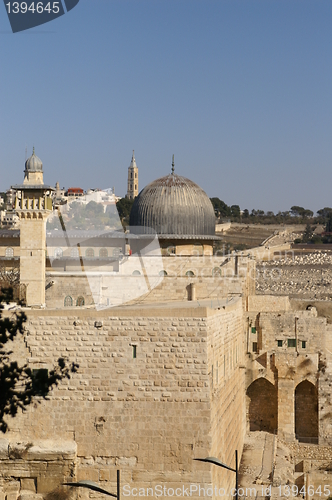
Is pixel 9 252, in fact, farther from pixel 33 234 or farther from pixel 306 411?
pixel 306 411

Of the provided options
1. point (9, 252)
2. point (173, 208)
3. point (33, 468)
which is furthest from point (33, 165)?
point (9, 252)

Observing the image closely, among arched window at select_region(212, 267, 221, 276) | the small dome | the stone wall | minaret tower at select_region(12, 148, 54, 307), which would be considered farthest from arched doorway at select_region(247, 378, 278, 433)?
the stone wall

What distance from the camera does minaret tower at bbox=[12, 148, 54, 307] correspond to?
1824 cm

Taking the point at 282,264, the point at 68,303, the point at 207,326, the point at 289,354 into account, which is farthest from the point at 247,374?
the point at 282,264

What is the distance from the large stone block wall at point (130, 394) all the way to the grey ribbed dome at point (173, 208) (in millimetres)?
11264

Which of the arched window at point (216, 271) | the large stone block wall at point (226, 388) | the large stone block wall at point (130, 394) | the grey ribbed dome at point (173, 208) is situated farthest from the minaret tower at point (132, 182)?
the large stone block wall at point (130, 394)

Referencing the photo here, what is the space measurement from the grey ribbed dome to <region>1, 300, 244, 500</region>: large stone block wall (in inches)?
443

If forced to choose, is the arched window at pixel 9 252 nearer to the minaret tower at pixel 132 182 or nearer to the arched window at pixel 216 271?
the arched window at pixel 216 271

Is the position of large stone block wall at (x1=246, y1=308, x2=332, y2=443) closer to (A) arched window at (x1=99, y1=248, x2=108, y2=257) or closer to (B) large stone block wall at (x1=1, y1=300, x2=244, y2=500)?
(B) large stone block wall at (x1=1, y1=300, x2=244, y2=500)

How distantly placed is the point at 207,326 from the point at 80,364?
1934mm

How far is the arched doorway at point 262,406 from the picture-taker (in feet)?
63.3

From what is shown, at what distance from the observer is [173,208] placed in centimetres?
2238

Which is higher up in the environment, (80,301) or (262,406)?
(80,301)

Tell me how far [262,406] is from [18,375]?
979 centimetres
